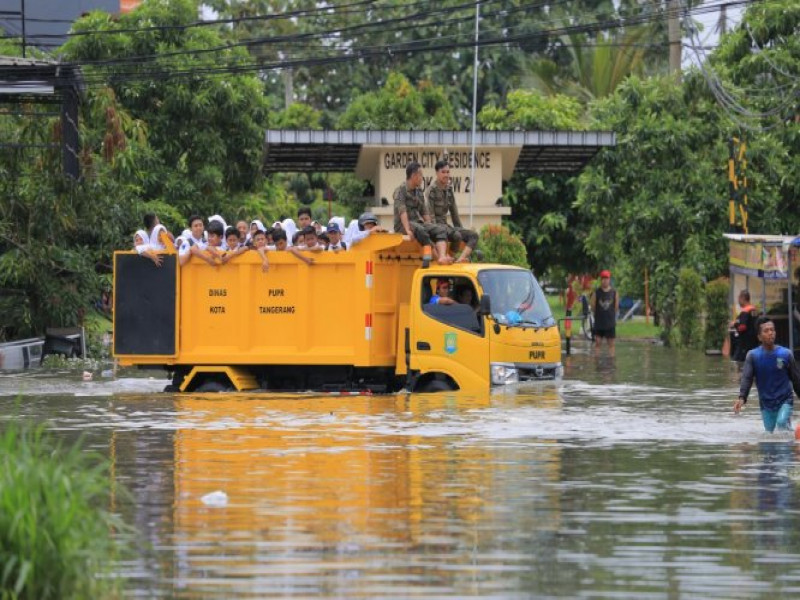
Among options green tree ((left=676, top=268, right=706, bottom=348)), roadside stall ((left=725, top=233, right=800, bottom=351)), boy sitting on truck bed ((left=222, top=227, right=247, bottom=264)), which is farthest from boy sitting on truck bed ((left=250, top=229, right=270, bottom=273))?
green tree ((left=676, top=268, right=706, bottom=348))

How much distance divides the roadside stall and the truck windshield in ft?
25.5

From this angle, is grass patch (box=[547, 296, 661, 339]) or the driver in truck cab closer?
the driver in truck cab

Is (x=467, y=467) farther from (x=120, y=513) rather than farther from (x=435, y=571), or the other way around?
(x=435, y=571)

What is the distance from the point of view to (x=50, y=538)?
8.80 m

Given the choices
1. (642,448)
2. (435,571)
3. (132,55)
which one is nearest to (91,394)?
(642,448)

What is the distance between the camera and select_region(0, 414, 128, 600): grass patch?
28.7 feet

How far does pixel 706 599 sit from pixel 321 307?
1391 centimetres

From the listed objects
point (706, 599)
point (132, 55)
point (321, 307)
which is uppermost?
point (132, 55)

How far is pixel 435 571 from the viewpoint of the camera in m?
10.5

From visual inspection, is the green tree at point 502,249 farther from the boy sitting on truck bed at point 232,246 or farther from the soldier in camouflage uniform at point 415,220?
the boy sitting on truck bed at point 232,246

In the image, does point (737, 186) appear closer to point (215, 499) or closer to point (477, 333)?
point (477, 333)

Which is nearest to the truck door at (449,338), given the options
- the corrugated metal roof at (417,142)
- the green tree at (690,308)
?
the corrugated metal roof at (417,142)

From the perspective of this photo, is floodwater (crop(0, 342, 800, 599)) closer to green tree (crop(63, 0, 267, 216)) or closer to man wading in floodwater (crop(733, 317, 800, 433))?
man wading in floodwater (crop(733, 317, 800, 433))

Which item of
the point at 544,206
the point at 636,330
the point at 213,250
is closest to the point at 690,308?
the point at 544,206
